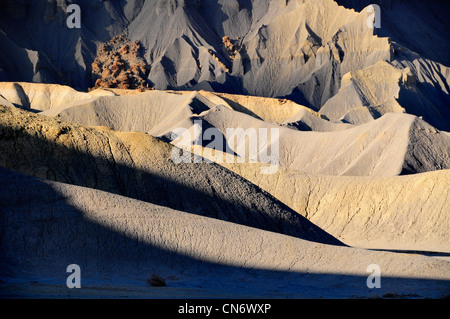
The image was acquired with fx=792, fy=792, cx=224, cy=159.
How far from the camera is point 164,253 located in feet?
104

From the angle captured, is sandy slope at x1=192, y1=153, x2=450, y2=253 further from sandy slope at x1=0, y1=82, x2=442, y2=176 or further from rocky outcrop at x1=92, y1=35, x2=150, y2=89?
rocky outcrop at x1=92, y1=35, x2=150, y2=89

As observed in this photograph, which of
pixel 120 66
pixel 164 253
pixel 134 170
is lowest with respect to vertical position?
pixel 164 253

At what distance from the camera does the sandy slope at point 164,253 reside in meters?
29.1

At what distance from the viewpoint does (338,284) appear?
2983cm

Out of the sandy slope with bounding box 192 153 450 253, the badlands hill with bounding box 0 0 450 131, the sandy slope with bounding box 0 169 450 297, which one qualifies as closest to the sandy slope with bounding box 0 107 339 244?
the sandy slope with bounding box 0 169 450 297

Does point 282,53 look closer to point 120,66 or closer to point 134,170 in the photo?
point 120,66

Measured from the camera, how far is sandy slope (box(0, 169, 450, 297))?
2911 centimetres

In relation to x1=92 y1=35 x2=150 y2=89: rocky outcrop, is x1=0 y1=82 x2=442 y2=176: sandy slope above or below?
below

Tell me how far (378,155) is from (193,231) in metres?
45.5

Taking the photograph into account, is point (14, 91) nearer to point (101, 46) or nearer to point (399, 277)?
point (101, 46)

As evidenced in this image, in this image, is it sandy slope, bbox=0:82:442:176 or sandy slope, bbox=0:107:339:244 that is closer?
sandy slope, bbox=0:107:339:244

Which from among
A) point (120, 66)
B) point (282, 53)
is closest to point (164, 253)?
point (282, 53)

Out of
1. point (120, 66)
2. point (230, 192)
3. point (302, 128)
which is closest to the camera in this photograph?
point (230, 192)

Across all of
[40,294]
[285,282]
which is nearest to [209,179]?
[285,282]
